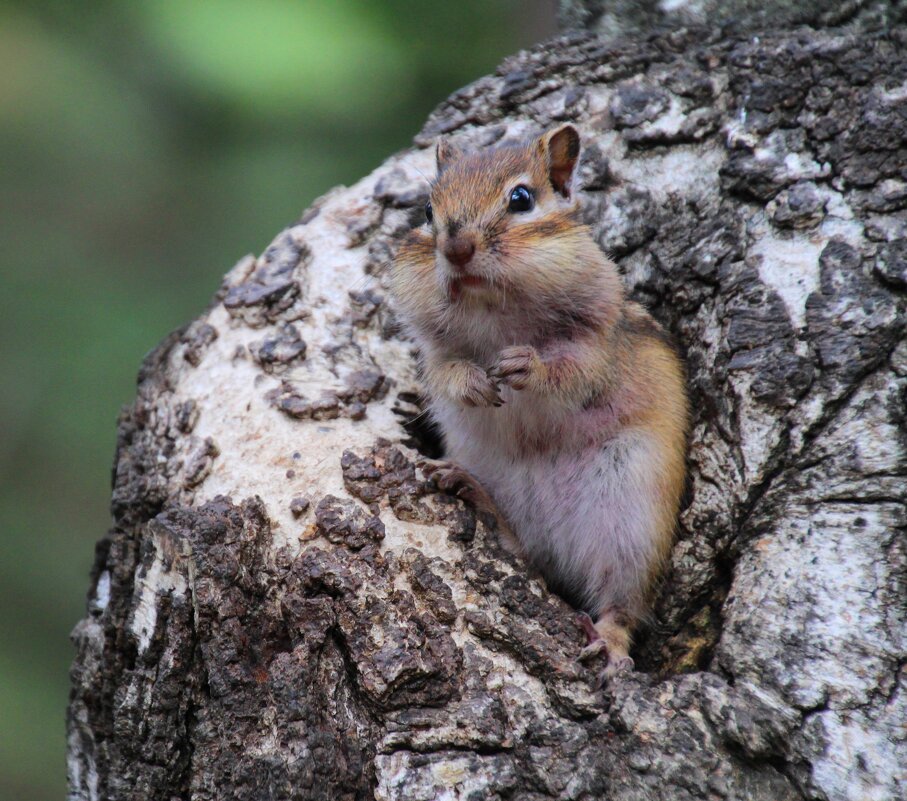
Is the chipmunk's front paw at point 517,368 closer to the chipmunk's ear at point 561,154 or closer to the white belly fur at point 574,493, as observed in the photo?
the white belly fur at point 574,493

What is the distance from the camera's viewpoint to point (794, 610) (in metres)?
2.35

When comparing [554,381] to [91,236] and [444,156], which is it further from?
[91,236]

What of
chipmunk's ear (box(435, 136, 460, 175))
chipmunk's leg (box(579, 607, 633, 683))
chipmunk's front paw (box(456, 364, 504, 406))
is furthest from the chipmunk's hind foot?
chipmunk's ear (box(435, 136, 460, 175))

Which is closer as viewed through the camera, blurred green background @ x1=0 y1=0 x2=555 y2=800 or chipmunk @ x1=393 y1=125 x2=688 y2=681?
chipmunk @ x1=393 y1=125 x2=688 y2=681

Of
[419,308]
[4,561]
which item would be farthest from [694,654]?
[4,561]

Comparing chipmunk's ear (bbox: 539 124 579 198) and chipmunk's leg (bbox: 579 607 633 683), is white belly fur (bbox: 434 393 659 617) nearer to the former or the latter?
chipmunk's leg (bbox: 579 607 633 683)

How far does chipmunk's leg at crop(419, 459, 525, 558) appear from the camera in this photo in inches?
111

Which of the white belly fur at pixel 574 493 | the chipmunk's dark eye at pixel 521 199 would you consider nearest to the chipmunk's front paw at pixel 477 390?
the white belly fur at pixel 574 493

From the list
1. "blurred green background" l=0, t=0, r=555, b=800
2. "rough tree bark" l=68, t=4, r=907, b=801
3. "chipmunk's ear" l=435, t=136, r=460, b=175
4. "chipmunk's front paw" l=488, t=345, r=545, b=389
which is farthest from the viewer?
"blurred green background" l=0, t=0, r=555, b=800

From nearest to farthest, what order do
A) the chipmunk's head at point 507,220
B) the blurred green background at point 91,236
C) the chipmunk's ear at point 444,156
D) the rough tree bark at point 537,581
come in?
the rough tree bark at point 537,581 < the chipmunk's head at point 507,220 < the chipmunk's ear at point 444,156 < the blurred green background at point 91,236

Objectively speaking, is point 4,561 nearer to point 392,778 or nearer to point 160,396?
point 160,396

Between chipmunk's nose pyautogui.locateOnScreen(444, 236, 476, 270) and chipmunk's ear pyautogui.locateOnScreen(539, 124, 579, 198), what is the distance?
1.70 feet

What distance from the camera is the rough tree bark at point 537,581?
2240mm

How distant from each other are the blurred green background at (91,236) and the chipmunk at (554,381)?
5.14 ft
